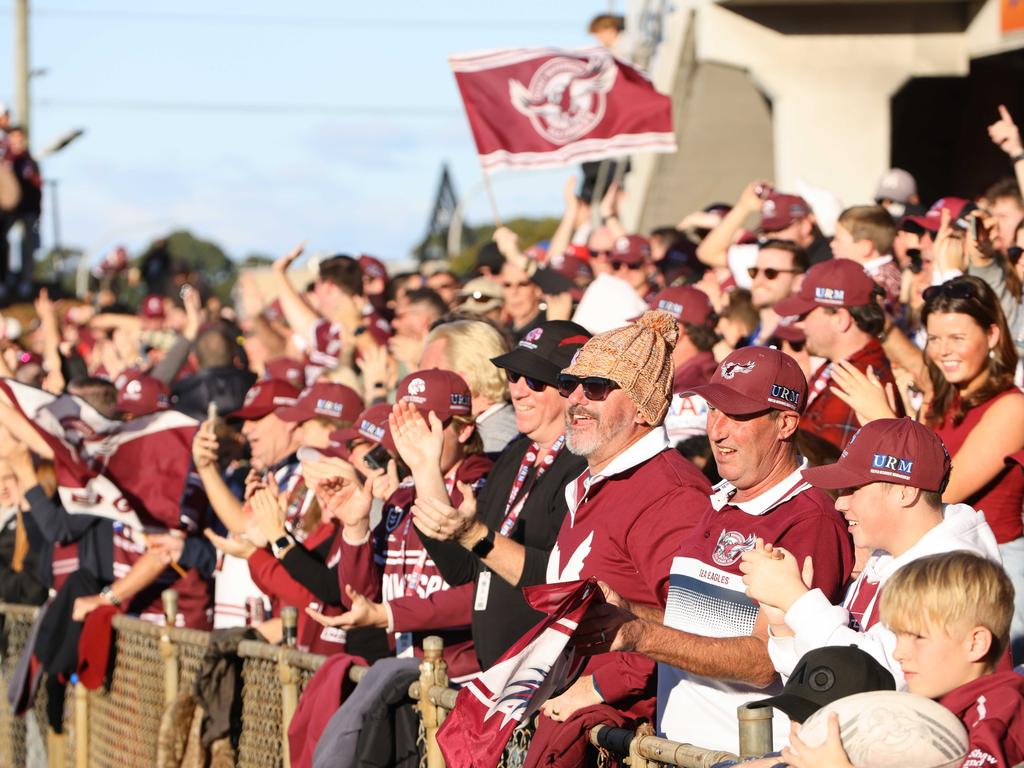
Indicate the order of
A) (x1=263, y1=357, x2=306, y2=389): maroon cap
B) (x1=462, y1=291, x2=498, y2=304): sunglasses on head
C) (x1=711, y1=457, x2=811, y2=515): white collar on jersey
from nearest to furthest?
1. (x1=711, y1=457, x2=811, y2=515): white collar on jersey
2. (x1=462, y1=291, x2=498, y2=304): sunglasses on head
3. (x1=263, y1=357, x2=306, y2=389): maroon cap

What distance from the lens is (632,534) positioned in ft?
16.7

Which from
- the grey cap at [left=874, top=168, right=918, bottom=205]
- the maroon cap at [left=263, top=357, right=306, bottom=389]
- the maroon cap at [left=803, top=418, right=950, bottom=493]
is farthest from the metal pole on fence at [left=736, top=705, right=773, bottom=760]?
the grey cap at [left=874, top=168, right=918, bottom=205]

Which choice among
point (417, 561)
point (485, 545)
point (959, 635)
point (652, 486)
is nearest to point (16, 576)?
point (417, 561)

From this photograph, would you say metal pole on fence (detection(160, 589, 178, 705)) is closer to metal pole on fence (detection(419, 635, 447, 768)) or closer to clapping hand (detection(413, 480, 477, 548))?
metal pole on fence (detection(419, 635, 447, 768))

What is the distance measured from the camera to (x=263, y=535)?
7289 mm

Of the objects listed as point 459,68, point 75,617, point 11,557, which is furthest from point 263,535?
point 459,68

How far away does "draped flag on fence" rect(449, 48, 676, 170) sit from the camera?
1202 cm

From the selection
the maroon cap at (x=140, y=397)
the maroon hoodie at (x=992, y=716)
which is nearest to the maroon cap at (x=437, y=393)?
the maroon hoodie at (x=992, y=716)

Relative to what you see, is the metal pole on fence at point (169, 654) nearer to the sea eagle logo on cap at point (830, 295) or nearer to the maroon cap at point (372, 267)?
the sea eagle logo on cap at point (830, 295)

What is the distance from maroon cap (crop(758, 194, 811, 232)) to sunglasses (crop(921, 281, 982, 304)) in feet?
11.6

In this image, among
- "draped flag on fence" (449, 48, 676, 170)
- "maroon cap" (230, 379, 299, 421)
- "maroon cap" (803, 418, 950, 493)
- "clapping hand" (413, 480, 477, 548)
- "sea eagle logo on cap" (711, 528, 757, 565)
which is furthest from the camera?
"draped flag on fence" (449, 48, 676, 170)

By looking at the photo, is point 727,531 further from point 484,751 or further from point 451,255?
point 451,255

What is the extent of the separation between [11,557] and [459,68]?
183 inches

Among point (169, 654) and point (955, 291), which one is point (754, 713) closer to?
point (955, 291)
